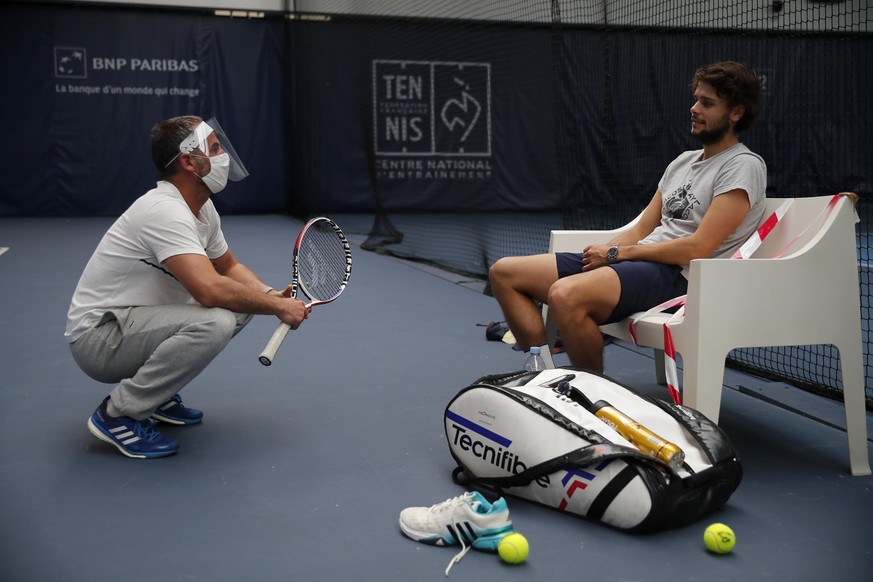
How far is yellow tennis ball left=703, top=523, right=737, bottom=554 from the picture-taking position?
5.90 ft

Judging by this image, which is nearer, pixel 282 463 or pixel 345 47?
pixel 282 463

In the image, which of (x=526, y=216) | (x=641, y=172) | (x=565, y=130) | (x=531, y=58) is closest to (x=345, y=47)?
(x=531, y=58)

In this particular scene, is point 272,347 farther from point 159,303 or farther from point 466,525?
point 466,525

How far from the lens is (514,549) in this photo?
69.2 inches

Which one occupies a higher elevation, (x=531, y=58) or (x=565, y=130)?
(x=531, y=58)

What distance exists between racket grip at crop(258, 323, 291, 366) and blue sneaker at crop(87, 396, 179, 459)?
404mm

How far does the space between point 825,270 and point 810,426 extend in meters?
0.63

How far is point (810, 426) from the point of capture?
2.71 metres

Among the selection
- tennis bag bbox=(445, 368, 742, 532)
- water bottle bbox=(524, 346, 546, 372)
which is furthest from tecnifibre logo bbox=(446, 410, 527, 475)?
water bottle bbox=(524, 346, 546, 372)

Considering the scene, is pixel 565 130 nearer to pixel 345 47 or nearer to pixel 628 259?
pixel 628 259

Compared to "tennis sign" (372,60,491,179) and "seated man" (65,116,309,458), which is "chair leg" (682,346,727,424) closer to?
"seated man" (65,116,309,458)

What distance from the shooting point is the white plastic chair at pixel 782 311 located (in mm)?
2248

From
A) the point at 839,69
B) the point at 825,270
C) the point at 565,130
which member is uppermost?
the point at 839,69

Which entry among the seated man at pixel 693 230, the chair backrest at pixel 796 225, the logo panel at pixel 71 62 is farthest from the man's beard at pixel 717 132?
the logo panel at pixel 71 62
